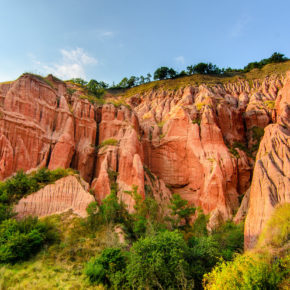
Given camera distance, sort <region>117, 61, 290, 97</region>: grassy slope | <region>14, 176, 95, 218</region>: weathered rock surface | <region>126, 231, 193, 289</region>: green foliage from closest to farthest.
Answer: <region>126, 231, 193, 289</region>: green foliage → <region>14, 176, 95, 218</region>: weathered rock surface → <region>117, 61, 290, 97</region>: grassy slope

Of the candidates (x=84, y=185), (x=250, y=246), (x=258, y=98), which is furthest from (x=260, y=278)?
(x=258, y=98)

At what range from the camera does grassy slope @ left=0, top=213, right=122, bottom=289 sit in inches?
597

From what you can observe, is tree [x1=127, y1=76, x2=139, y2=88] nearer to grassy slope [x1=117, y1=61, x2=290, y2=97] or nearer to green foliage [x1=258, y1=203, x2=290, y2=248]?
grassy slope [x1=117, y1=61, x2=290, y2=97]

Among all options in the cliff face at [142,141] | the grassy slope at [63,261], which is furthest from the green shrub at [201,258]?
the cliff face at [142,141]

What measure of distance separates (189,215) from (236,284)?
596 inches

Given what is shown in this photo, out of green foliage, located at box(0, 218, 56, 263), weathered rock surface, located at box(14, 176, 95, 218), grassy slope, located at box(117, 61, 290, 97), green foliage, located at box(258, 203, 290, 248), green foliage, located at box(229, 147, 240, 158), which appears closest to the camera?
green foliage, located at box(258, 203, 290, 248)

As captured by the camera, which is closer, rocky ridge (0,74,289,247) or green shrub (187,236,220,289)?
green shrub (187,236,220,289)

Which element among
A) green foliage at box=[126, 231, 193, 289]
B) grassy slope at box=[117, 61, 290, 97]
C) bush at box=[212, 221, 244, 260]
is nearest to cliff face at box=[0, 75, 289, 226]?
bush at box=[212, 221, 244, 260]

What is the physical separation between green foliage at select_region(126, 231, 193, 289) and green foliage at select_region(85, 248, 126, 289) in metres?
0.71

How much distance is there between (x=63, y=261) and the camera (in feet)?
57.5

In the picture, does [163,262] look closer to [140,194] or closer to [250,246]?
[250,246]

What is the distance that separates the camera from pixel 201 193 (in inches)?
1188

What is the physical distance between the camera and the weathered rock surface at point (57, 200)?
22.6 m

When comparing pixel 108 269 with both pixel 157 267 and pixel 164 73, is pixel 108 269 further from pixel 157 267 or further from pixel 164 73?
pixel 164 73
